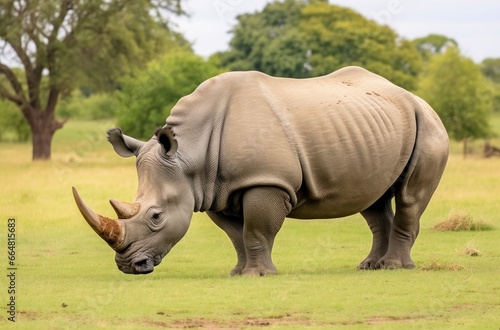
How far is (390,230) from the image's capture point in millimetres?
12984

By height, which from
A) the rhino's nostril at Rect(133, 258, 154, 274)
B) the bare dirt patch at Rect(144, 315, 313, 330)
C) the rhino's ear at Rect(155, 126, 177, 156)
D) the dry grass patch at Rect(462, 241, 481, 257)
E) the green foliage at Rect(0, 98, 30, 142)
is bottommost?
the green foliage at Rect(0, 98, 30, 142)

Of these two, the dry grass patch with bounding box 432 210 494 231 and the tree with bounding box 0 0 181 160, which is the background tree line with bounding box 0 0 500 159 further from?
the dry grass patch with bounding box 432 210 494 231

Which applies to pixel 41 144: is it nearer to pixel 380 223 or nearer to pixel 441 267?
pixel 380 223

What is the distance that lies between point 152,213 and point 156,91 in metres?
32.0

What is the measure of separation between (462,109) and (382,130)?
1368 inches

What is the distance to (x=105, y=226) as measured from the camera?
1063 centimetres

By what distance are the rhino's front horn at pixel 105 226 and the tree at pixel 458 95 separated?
34.9 m

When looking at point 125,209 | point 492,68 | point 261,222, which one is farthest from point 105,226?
point 492,68

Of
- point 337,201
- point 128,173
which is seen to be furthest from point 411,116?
point 128,173

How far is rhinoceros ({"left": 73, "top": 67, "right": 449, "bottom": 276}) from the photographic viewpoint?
11.2 meters

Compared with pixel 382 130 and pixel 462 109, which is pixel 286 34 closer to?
pixel 462 109

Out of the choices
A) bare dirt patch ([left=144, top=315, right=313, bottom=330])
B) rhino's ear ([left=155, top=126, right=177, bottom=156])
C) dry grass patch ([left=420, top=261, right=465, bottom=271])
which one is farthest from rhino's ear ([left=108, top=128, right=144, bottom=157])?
dry grass patch ([left=420, top=261, right=465, bottom=271])

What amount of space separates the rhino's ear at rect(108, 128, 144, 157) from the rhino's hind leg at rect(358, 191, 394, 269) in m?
2.92

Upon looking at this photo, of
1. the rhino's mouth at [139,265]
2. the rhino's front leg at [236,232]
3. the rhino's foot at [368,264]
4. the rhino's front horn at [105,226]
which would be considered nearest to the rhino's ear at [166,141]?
the rhino's front horn at [105,226]
